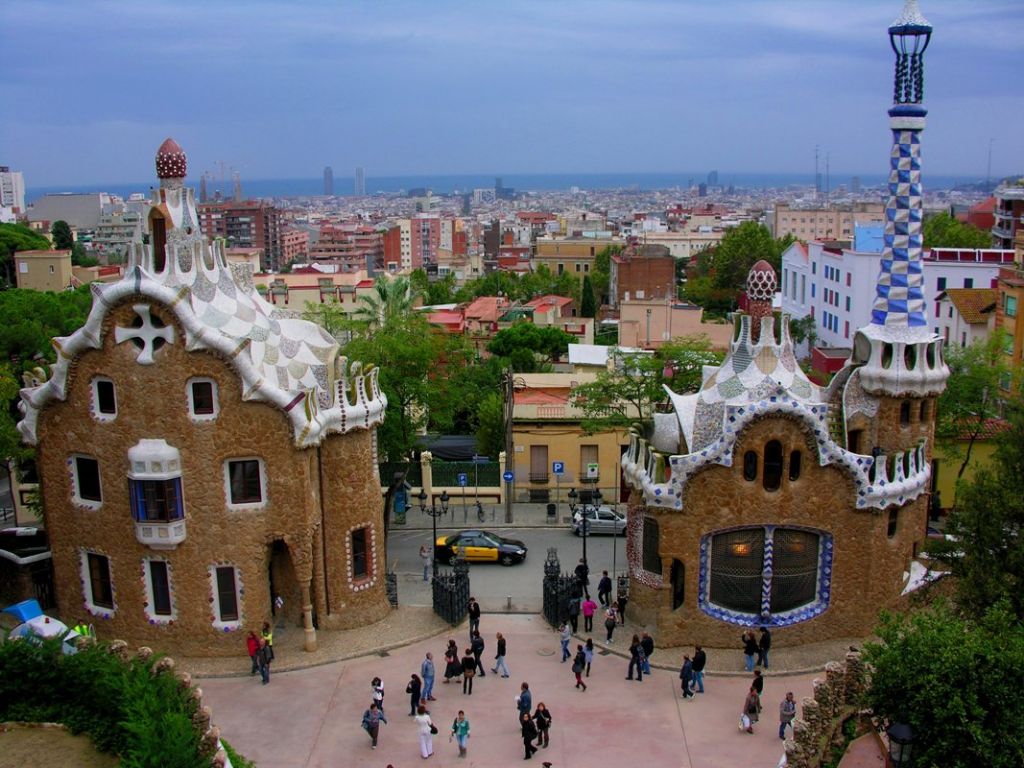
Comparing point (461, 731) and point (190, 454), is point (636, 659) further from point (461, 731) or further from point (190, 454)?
point (190, 454)

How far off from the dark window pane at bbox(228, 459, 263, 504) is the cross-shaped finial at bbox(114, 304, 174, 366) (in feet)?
11.3

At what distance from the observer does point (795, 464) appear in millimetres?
27141

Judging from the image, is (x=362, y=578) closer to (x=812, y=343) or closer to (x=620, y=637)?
(x=620, y=637)

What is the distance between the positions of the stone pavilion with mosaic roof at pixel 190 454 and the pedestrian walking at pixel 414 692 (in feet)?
14.6

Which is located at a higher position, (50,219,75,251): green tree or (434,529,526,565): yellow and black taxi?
(50,219,75,251): green tree

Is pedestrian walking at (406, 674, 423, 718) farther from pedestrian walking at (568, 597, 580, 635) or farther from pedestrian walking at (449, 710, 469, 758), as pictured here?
pedestrian walking at (568, 597, 580, 635)

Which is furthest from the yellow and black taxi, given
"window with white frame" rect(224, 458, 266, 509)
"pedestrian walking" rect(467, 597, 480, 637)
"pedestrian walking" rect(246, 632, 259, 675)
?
"pedestrian walking" rect(246, 632, 259, 675)

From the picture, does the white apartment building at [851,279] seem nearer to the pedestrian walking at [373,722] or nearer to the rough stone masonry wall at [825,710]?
the rough stone masonry wall at [825,710]

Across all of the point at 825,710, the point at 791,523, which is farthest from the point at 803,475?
the point at 825,710

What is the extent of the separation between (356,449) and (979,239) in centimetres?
8361

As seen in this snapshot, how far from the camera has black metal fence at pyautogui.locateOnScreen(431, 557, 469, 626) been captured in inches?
1154

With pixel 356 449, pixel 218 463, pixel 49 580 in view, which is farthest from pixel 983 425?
pixel 49 580

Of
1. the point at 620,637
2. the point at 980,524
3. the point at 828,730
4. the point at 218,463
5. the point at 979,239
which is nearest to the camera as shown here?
the point at 828,730

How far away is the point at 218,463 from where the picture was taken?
88.2 feet
